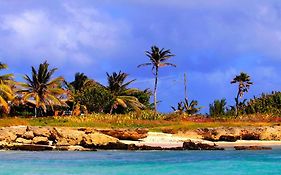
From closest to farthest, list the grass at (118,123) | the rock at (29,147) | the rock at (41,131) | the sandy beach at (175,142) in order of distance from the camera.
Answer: the rock at (29,147) < the rock at (41,131) < the sandy beach at (175,142) < the grass at (118,123)

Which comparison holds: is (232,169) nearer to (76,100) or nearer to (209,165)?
(209,165)

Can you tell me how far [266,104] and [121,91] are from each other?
69.7 feet

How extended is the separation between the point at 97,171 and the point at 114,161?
198 inches

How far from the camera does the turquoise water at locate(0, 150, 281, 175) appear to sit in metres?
20.9

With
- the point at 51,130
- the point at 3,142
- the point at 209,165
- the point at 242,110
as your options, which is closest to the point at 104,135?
the point at 51,130

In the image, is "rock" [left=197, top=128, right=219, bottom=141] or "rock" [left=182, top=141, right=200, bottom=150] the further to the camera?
"rock" [left=197, top=128, right=219, bottom=141]

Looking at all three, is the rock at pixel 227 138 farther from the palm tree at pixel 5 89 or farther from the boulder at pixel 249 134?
the palm tree at pixel 5 89

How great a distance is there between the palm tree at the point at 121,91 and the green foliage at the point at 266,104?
16.5 meters

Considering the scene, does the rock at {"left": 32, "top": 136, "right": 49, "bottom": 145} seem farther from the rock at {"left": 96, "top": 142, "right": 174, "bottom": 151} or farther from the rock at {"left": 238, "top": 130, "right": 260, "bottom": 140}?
the rock at {"left": 238, "top": 130, "right": 260, "bottom": 140}

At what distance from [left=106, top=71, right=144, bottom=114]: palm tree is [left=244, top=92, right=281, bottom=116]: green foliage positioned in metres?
16.5

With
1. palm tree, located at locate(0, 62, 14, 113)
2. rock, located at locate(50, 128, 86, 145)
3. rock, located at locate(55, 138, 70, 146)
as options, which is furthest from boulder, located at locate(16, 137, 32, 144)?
palm tree, located at locate(0, 62, 14, 113)

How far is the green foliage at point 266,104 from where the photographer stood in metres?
63.7

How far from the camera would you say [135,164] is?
2430cm

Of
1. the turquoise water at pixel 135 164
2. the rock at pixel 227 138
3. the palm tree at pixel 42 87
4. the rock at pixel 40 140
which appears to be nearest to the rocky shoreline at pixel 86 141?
the rock at pixel 40 140
